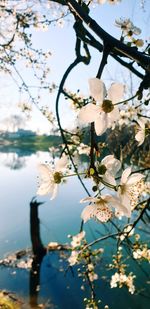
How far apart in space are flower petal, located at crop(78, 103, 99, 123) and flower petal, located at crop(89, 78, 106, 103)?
2 centimetres

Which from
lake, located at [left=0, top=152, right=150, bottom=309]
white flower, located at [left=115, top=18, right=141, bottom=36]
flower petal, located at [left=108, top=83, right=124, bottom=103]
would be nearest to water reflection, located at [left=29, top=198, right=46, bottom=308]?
lake, located at [left=0, top=152, right=150, bottom=309]

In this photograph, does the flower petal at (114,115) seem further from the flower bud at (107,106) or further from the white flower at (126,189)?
the white flower at (126,189)

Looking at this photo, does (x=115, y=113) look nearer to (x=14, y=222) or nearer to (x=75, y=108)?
(x=75, y=108)

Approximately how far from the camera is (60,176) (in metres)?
1.00

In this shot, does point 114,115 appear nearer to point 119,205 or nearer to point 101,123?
point 101,123

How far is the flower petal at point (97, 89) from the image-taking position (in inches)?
30.5

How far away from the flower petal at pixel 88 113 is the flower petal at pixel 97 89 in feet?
0.08

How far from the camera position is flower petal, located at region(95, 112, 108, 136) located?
83cm

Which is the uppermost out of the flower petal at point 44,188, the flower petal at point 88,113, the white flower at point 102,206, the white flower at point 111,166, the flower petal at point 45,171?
the flower petal at point 45,171

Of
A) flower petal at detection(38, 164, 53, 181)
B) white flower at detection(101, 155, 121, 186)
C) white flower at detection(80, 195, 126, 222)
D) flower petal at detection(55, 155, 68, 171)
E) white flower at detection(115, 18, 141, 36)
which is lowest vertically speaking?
white flower at detection(80, 195, 126, 222)

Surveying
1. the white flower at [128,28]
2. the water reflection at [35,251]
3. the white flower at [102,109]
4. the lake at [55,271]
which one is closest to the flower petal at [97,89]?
the white flower at [102,109]

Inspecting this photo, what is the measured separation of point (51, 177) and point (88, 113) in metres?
0.25

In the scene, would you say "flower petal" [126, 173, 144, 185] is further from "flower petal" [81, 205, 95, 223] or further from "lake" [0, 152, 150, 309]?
"lake" [0, 152, 150, 309]

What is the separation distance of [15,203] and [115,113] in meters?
15.3
